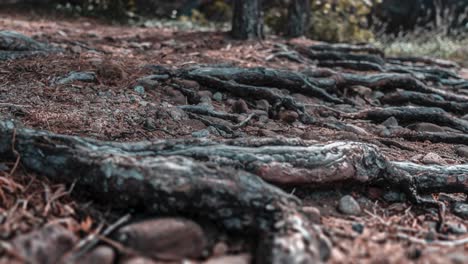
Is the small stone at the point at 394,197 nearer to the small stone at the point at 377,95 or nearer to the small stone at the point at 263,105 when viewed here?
the small stone at the point at 263,105

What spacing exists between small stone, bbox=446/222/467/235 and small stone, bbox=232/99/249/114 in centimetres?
179

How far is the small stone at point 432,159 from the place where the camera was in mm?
3164

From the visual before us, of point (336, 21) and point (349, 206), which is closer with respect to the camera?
point (349, 206)

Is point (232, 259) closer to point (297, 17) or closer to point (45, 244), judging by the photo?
point (45, 244)

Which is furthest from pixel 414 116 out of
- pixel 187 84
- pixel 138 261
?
pixel 138 261

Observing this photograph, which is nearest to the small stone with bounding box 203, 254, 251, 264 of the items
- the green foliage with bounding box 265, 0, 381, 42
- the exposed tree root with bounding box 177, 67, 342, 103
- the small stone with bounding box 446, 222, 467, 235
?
the small stone with bounding box 446, 222, 467, 235

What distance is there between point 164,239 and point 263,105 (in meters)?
2.27

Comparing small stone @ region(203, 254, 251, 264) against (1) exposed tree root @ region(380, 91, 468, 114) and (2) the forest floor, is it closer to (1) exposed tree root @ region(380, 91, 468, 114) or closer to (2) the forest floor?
(2) the forest floor

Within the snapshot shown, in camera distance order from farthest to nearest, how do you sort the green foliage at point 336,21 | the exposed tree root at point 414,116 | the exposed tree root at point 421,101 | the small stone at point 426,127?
the green foliage at point 336,21 < the exposed tree root at point 421,101 < the exposed tree root at point 414,116 < the small stone at point 426,127

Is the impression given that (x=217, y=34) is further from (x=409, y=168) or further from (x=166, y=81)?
(x=409, y=168)

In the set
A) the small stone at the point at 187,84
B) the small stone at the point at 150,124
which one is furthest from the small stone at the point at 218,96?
the small stone at the point at 150,124

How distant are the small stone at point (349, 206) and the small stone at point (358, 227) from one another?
5.5 inches

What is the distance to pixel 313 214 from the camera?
6.88ft

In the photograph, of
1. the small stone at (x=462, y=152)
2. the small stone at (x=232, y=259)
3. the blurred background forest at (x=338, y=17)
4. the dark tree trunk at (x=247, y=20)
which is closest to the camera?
the small stone at (x=232, y=259)
